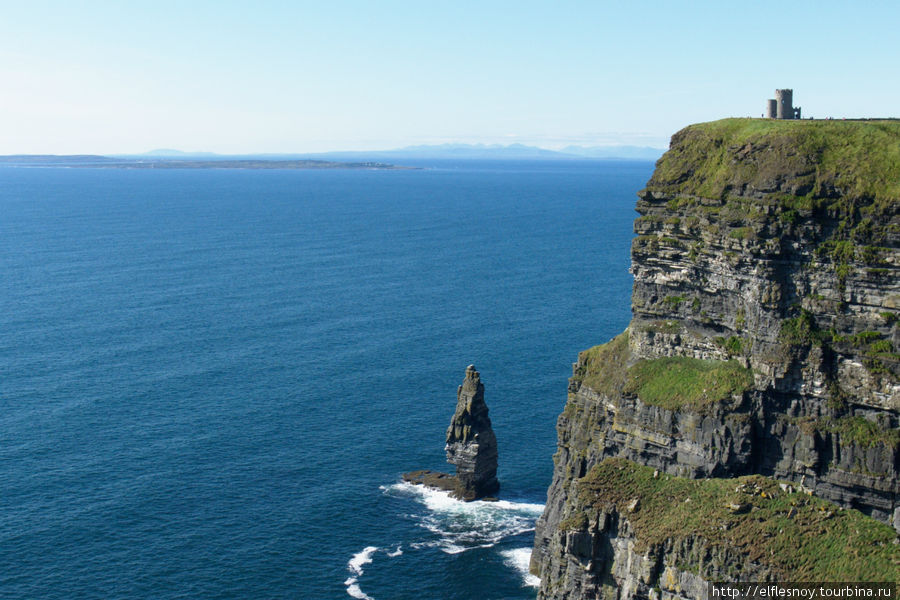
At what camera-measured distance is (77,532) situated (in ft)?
297

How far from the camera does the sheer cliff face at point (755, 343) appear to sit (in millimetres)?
65688

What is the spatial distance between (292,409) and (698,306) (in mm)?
63412

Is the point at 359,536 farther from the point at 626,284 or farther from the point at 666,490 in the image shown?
the point at 626,284

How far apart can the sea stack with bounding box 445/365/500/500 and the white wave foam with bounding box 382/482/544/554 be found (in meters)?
2.15

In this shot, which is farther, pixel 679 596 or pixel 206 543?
pixel 206 543

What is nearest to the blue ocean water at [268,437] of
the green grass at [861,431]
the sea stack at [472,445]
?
the sea stack at [472,445]

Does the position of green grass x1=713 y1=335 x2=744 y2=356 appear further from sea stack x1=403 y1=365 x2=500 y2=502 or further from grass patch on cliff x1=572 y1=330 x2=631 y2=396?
sea stack x1=403 y1=365 x2=500 y2=502

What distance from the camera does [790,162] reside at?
71812 millimetres

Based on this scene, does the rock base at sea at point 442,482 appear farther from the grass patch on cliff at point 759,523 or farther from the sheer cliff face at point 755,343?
the grass patch on cliff at point 759,523

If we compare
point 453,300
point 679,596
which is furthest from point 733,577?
point 453,300

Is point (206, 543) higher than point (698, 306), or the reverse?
point (698, 306)

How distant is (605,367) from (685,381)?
9.79 meters

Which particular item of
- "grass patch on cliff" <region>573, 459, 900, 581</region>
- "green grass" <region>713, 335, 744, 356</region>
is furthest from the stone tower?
"grass patch on cliff" <region>573, 459, 900, 581</region>

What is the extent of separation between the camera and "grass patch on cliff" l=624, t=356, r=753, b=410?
7206cm
